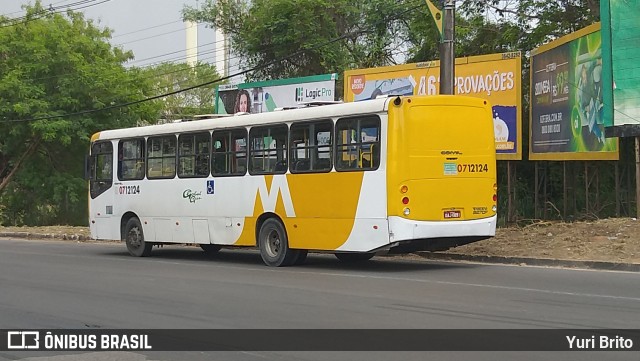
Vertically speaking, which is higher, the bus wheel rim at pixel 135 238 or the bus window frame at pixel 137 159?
the bus window frame at pixel 137 159

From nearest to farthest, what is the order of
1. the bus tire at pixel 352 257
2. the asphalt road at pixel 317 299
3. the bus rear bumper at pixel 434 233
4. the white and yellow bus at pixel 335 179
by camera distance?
the asphalt road at pixel 317 299 < the bus rear bumper at pixel 434 233 < the white and yellow bus at pixel 335 179 < the bus tire at pixel 352 257

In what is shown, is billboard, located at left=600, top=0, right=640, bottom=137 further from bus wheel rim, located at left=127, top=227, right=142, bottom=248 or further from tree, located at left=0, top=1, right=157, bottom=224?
tree, located at left=0, top=1, right=157, bottom=224

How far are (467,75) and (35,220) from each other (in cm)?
2376

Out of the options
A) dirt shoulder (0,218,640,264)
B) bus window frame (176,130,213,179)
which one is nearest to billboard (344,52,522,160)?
dirt shoulder (0,218,640,264)

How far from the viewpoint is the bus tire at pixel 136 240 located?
61.6 feet

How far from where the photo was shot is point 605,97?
17297 mm

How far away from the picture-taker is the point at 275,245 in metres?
15.7

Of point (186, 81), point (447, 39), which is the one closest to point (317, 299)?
point (447, 39)

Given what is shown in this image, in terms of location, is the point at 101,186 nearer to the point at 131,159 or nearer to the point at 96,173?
the point at 96,173

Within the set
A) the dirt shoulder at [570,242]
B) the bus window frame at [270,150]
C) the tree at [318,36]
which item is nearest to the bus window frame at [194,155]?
A: the bus window frame at [270,150]

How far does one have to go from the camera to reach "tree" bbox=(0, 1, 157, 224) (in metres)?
32.7

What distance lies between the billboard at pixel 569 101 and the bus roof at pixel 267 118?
6495 millimetres

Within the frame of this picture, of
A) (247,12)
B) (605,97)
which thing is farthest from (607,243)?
(247,12)

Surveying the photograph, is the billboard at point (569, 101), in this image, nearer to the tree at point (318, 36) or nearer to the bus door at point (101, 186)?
the bus door at point (101, 186)
